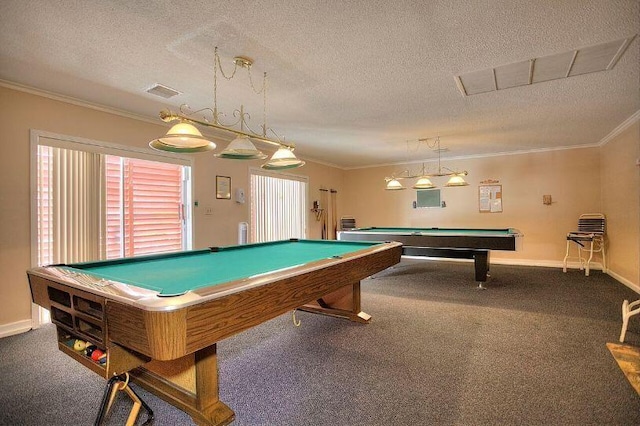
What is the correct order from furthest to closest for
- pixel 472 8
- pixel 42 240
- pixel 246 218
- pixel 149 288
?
pixel 246 218 → pixel 42 240 → pixel 472 8 → pixel 149 288

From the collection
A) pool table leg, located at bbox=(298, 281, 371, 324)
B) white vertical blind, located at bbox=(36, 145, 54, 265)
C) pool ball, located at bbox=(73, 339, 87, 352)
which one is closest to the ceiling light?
pool ball, located at bbox=(73, 339, 87, 352)

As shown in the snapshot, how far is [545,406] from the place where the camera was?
5.89ft

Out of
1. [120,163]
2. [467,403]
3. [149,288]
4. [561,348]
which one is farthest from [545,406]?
[120,163]

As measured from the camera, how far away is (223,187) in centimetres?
499

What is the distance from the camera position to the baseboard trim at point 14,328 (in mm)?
2939

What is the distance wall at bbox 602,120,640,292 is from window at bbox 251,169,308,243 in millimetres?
5302

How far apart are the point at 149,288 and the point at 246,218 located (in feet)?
13.1

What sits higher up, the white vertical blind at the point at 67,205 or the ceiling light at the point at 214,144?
the ceiling light at the point at 214,144

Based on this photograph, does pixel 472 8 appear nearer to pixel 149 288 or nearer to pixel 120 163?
pixel 149 288

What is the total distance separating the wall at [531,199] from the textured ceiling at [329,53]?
2.07 metres

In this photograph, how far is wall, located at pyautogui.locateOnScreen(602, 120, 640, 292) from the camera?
4.23 m

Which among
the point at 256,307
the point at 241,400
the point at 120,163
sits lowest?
the point at 241,400

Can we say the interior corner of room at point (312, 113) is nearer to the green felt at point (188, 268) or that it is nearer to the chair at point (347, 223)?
the green felt at point (188, 268)

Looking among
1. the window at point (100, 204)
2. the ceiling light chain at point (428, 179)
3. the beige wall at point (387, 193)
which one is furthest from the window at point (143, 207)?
the ceiling light chain at point (428, 179)
